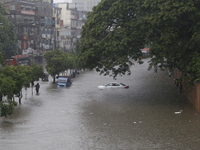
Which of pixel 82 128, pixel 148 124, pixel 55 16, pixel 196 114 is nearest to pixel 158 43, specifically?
pixel 196 114

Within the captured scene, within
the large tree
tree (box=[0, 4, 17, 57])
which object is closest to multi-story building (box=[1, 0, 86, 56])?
tree (box=[0, 4, 17, 57])

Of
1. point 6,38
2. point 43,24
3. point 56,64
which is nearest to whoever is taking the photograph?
point 56,64

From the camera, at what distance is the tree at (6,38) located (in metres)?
67.6

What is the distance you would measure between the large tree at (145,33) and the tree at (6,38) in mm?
38279

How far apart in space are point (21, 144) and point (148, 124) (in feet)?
24.8

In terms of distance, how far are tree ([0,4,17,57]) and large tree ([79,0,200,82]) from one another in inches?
1507

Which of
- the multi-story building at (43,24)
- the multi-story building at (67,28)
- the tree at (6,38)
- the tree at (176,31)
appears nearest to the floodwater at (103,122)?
the tree at (176,31)

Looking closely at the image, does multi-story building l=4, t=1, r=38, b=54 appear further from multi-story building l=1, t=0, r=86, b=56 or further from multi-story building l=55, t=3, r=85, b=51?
multi-story building l=55, t=3, r=85, b=51

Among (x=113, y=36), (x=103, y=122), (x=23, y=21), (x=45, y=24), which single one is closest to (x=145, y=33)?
(x=113, y=36)

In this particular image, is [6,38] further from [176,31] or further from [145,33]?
[176,31]

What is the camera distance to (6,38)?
68.9m

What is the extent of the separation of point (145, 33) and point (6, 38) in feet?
147

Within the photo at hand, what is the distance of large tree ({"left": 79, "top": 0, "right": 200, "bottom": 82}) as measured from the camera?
2644cm

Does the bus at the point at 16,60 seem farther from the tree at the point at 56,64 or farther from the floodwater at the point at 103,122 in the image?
the floodwater at the point at 103,122
